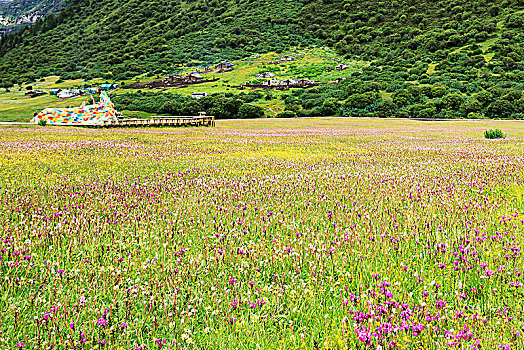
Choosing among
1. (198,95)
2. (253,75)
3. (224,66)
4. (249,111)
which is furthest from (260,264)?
(224,66)

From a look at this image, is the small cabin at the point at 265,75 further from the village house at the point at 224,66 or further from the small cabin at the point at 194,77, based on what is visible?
the village house at the point at 224,66

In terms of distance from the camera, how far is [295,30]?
18500 cm

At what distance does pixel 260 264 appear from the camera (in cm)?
366

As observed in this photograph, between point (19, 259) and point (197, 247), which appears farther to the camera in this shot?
point (197, 247)

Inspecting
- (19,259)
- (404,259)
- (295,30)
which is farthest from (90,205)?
(295,30)

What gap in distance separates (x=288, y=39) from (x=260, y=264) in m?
185

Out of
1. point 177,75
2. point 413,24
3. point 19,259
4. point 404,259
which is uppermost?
point 413,24

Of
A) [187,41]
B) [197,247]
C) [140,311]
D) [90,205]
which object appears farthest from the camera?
[187,41]

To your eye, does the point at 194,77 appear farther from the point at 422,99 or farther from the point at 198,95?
the point at 422,99

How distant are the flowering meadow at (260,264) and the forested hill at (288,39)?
109465mm

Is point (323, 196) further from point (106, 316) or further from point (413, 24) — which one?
point (413, 24)

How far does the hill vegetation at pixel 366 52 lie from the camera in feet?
236

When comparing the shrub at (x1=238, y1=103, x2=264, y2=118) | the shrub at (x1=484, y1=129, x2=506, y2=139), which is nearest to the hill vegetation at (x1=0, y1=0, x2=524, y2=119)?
the shrub at (x1=238, y1=103, x2=264, y2=118)

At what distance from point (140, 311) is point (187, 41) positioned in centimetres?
19170
